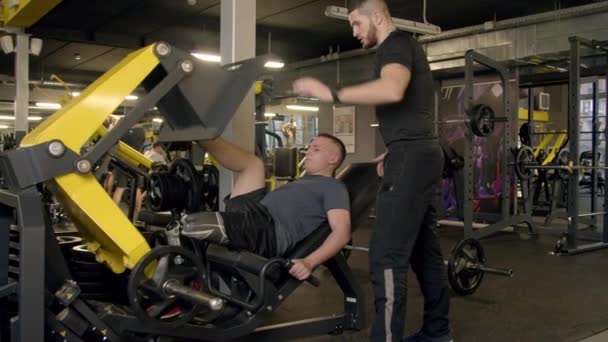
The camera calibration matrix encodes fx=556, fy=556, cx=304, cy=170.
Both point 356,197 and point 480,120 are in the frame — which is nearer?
point 356,197

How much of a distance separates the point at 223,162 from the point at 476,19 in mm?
5435

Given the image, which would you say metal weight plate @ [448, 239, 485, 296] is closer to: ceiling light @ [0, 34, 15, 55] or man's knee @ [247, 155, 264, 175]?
man's knee @ [247, 155, 264, 175]

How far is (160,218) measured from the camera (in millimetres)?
2482

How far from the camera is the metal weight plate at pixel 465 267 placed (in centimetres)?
298

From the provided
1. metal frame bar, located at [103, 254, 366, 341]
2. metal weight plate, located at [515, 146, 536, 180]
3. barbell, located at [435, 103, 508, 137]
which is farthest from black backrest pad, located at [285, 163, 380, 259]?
metal weight plate, located at [515, 146, 536, 180]

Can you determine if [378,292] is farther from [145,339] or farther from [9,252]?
[9,252]

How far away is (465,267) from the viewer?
3047 millimetres

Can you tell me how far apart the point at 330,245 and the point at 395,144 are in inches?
16.8

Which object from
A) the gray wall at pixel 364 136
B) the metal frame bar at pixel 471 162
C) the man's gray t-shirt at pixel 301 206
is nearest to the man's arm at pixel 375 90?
the man's gray t-shirt at pixel 301 206

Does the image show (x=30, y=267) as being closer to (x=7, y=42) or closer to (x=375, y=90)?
(x=375, y=90)

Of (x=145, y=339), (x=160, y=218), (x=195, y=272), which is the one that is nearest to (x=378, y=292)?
(x=195, y=272)

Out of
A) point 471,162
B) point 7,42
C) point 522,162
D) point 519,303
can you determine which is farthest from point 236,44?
point 7,42

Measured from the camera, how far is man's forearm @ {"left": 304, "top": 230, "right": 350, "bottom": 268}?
196cm

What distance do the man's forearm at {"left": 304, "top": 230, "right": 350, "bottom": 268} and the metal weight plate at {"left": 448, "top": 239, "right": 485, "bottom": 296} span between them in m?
1.17
